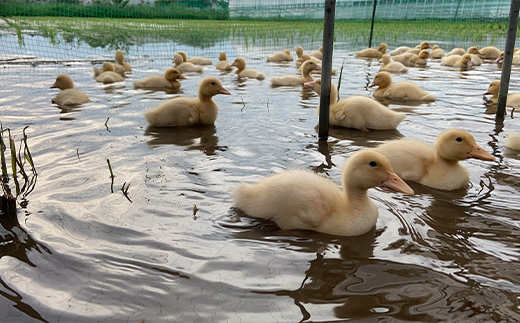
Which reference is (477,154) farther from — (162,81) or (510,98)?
(162,81)

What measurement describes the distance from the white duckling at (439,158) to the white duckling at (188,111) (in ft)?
9.49

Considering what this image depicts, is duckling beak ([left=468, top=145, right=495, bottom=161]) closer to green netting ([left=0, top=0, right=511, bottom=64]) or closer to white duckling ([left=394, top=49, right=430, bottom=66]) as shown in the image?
white duckling ([left=394, top=49, right=430, bottom=66])

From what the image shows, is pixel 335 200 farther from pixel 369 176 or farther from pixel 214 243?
pixel 214 243

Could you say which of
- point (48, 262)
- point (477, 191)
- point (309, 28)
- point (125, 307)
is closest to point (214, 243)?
point (125, 307)

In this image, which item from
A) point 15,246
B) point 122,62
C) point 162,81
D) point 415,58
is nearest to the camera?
point 15,246

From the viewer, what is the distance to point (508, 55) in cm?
Result: 655

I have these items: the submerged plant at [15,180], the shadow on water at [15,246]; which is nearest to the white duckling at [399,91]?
the submerged plant at [15,180]

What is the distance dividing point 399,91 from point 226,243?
20.7 feet

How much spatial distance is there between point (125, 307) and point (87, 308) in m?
0.21

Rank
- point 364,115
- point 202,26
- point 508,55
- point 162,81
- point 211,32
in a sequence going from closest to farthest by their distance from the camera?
point 364,115 < point 508,55 < point 162,81 < point 211,32 < point 202,26

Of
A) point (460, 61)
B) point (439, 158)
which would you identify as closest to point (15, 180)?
point (439, 158)

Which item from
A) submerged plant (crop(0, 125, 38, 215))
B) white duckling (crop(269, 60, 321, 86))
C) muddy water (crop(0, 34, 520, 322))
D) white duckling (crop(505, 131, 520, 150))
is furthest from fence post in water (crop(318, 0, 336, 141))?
white duckling (crop(269, 60, 321, 86))

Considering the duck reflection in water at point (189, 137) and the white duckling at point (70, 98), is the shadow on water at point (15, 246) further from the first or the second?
the white duckling at point (70, 98)

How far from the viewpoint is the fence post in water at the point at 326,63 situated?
5.53 m
